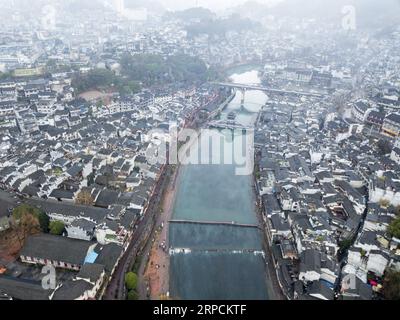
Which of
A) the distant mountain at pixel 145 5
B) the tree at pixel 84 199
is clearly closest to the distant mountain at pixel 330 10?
the distant mountain at pixel 145 5

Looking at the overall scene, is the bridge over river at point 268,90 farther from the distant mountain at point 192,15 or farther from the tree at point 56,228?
the distant mountain at point 192,15

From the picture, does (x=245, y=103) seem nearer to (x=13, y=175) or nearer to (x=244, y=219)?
(x=244, y=219)

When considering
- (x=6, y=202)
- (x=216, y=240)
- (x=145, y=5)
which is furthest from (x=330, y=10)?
(x=6, y=202)

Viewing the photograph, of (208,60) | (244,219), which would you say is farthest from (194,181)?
(208,60)

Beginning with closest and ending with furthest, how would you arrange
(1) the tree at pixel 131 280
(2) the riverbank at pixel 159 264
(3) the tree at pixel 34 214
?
(1) the tree at pixel 131 280
(2) the riverbank at pixel 159 264
(3) the tree at pixel 34 214

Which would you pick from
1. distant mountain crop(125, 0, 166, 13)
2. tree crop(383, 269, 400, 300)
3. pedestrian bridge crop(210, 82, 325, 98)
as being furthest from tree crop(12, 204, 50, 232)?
distant mountain crop(125, 0, 166, 13)

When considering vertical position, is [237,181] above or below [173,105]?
below

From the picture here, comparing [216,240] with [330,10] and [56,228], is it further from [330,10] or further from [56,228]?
[330,10]
